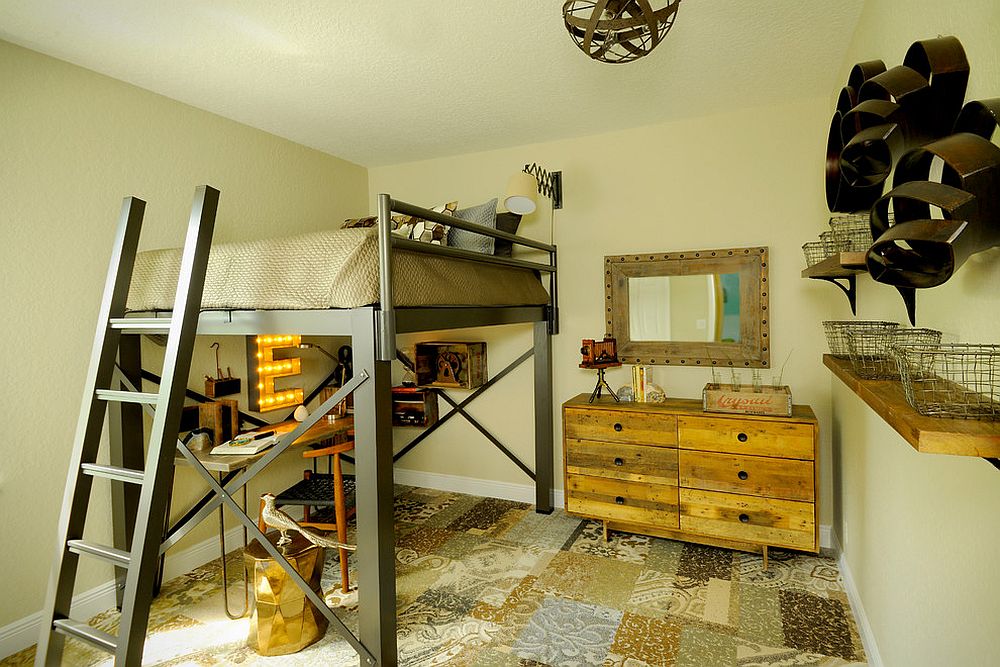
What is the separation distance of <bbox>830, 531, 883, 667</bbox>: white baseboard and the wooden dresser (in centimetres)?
18

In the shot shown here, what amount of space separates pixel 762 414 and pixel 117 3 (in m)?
3.25

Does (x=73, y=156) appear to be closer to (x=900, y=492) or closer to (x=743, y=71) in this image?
(x=743, y=71)

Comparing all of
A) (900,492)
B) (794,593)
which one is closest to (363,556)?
(900,492)

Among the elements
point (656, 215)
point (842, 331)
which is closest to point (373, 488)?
point (842, 331)

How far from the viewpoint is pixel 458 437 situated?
12.9 feet

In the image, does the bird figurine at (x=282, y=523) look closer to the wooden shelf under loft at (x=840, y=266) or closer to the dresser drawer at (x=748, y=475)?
the dresser drawer at (x=748, y=475)

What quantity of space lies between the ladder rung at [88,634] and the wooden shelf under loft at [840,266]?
8.13 feet

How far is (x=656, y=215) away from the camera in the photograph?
326 centimetres

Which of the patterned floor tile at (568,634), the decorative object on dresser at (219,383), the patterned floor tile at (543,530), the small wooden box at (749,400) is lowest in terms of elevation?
the patterned floor tile at (568,634)

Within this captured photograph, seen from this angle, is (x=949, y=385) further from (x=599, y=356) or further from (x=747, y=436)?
(x=599, y=356)

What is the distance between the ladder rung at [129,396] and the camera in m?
1.81

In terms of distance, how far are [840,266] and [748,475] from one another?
1.49 metres

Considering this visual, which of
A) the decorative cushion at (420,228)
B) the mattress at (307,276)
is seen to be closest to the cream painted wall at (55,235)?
the mattress at (307,276)

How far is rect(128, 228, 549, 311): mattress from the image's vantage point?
6.07 ft
